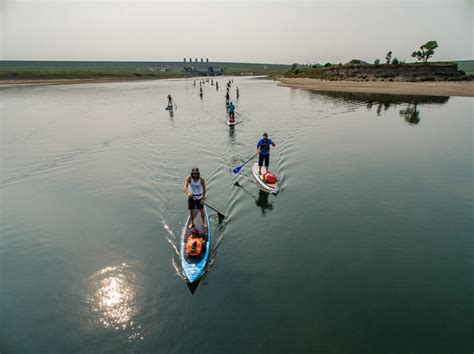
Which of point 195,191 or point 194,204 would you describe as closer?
point 195,191

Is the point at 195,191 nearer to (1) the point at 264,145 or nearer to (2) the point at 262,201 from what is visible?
(2) the point at 262,201

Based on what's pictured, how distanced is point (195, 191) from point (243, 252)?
10.5 ft

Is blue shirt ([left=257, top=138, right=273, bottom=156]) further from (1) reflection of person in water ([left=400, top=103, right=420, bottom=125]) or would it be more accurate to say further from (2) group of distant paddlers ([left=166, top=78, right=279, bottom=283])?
(1) reflection of person in water ([left=400, top=103, right=420, bottom=125])

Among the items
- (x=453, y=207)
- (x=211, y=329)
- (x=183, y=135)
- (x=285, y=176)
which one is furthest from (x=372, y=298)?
(x=183, y=135)

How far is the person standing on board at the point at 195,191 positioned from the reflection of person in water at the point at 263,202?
3.79 meters

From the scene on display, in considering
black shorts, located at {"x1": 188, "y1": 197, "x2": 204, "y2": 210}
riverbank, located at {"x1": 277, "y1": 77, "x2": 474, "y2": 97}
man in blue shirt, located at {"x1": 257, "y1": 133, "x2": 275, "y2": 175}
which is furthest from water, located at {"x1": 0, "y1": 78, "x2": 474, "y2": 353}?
riverbank, located at {"x1": 277, "y1": 77, "x2": 474, "y2": 97}

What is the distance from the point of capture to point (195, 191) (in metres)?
11.8

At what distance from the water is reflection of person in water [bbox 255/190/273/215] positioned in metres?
0.10

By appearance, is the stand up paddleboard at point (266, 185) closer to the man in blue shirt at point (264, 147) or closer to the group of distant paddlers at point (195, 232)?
the man in blue shirt at point (264, 147)

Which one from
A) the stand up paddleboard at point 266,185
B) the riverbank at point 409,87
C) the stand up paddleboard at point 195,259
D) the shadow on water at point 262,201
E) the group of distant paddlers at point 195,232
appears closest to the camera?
the stand up paddleboard at point 195,259

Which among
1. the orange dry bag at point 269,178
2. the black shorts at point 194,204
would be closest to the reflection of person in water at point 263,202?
the orange dry bag at point 269,178

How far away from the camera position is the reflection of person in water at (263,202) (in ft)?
48.0

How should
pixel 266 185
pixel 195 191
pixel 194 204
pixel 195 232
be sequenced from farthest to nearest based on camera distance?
1. pixel 266 185
2. pixel 194 204
3. pixel 195 191
4. pixel 195 232

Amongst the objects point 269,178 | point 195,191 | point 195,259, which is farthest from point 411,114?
point 195,259
